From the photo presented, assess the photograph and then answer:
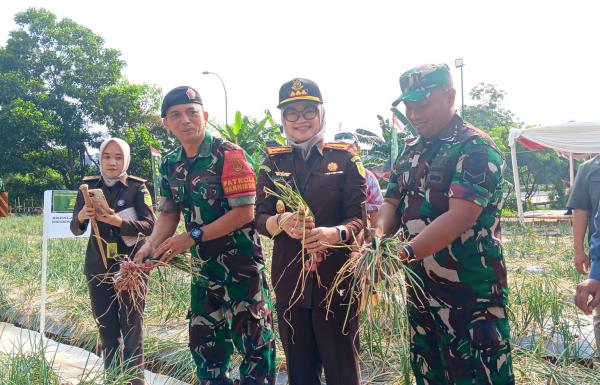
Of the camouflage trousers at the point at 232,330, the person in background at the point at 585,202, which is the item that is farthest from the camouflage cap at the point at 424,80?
the person in background at the point at 585,202

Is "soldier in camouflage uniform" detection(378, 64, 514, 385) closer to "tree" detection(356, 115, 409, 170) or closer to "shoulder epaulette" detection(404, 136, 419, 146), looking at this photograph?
"shoulder epaulette" detection(404, 136, 419, 146)

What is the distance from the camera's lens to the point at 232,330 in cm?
253

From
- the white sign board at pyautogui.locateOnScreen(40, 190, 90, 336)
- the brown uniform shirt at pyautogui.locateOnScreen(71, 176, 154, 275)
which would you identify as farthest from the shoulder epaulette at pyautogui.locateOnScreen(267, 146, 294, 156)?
the white sign board at pyautogui.locateOnScreen(40, 190, 90, 336)

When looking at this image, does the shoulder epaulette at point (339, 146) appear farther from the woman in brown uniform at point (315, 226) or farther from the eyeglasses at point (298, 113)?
the eyeglasses at point (298, 113)

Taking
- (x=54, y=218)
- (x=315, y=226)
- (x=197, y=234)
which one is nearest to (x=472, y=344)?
→ (x=315, y=226)

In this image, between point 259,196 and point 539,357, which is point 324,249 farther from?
point 539,357

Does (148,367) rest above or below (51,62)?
below

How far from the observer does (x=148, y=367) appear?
139 inches

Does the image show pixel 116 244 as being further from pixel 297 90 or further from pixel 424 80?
pixel 424 80

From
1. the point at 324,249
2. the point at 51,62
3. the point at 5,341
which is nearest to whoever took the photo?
the point at 324,249

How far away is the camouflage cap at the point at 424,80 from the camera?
1.91 m

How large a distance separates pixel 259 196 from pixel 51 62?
2751cm

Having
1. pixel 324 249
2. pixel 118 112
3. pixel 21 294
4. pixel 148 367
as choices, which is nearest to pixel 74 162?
pixel 118 112

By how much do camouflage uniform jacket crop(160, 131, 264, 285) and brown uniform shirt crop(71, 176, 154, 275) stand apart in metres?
0.52
